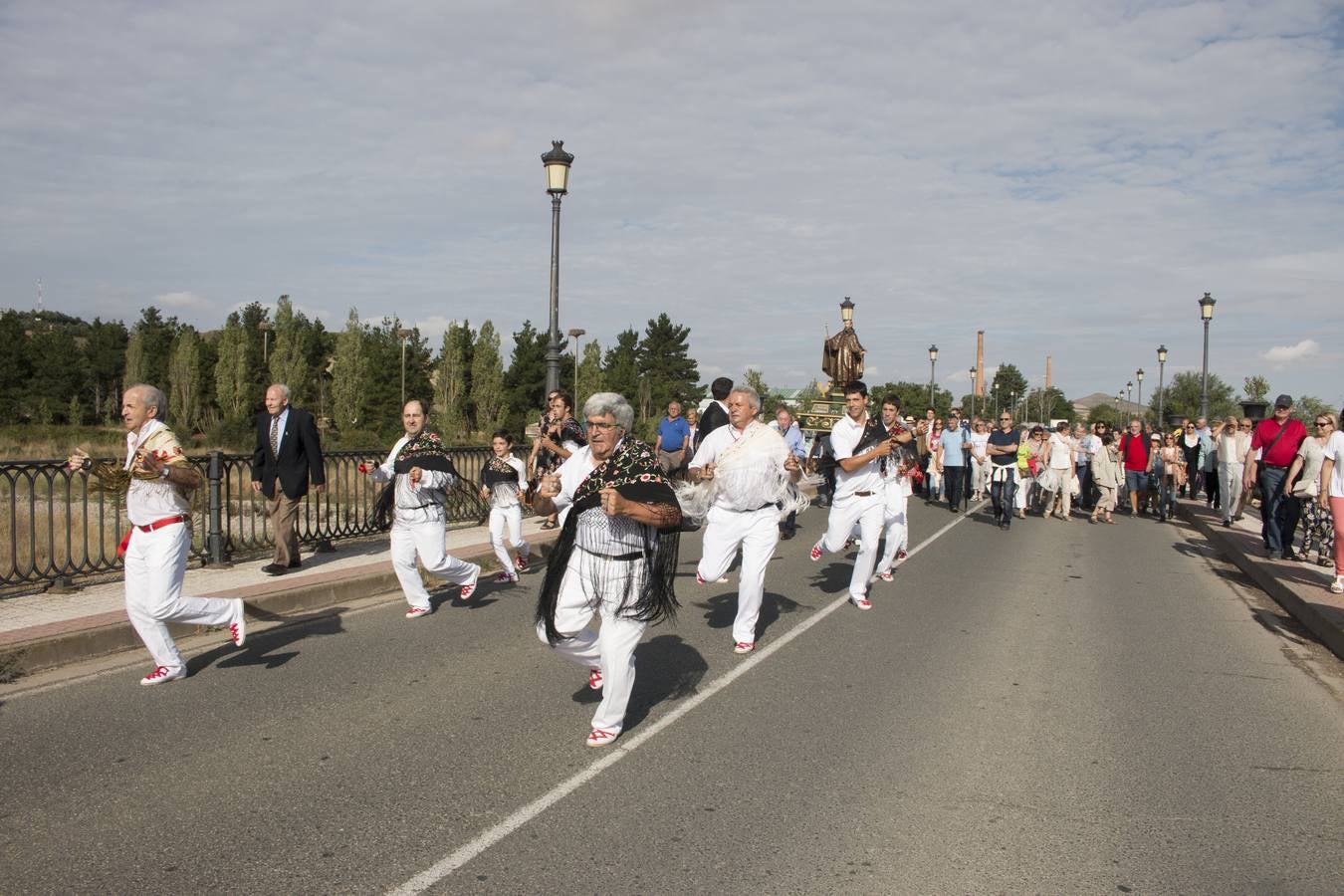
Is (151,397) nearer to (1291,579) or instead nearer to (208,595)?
(208,595)

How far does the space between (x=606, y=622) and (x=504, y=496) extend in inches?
225

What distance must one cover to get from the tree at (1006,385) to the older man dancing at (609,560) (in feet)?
289

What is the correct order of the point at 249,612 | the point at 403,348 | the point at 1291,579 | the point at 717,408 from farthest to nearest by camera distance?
the point at 403,348, the point at 717,408, the point at 1291,579, the point at 249,612

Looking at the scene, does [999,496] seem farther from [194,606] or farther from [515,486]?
[194,606]

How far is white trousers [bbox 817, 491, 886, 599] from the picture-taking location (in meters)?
9.59

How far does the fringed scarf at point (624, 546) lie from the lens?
5328 millimetres

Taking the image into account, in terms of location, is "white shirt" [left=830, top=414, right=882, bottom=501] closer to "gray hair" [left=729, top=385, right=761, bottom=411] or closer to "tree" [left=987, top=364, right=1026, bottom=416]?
"gray hair" [left=729, top=385, right=761, bottom=411]

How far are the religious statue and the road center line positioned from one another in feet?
78.9

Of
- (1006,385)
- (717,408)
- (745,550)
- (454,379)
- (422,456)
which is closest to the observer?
(745,550)

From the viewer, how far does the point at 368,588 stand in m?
10.3

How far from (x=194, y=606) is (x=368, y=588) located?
3.53 meters

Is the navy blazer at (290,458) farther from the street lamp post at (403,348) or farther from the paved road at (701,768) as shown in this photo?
the street lamp post at (403,348)

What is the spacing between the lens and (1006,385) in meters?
91.5

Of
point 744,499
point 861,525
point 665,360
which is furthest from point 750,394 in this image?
point 665,360
